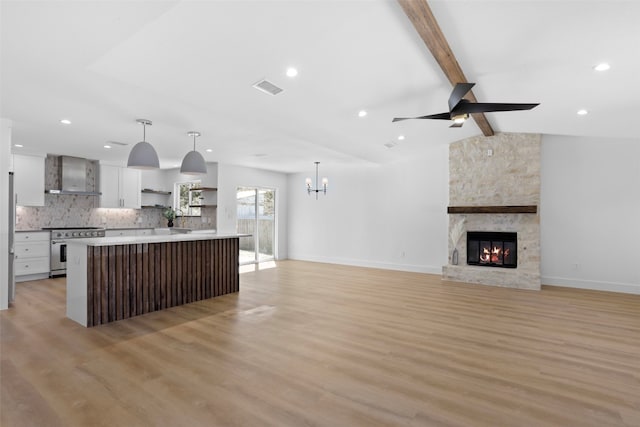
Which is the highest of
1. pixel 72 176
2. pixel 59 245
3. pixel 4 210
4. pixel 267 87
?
pixel 267 87

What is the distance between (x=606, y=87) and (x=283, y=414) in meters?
4.63

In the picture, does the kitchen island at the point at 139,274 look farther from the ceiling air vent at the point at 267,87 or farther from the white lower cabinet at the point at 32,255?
the white lower cabinet at the point at 32,255

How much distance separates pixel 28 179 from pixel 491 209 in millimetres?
9086

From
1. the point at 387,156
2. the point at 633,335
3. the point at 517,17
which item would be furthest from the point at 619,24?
the point at 387,156

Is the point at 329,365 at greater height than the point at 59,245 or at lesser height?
lesser

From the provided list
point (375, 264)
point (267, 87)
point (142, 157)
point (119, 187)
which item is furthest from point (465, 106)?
point (119, 187)

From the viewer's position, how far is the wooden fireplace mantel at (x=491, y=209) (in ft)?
19.4

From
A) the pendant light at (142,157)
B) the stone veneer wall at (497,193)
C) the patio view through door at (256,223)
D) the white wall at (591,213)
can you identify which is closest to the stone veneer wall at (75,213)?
the patio view through door at (256,223)

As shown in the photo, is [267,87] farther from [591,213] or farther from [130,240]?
[591,213]

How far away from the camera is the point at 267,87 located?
139 inches

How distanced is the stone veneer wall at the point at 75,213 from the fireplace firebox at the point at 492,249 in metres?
5.87

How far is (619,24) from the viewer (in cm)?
255

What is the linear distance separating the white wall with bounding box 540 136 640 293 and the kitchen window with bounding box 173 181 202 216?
307 inches

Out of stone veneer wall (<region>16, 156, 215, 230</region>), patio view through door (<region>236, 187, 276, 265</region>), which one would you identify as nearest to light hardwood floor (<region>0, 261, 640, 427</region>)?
stone veneer wall (<region>16, 156, 215, 230</region>)
